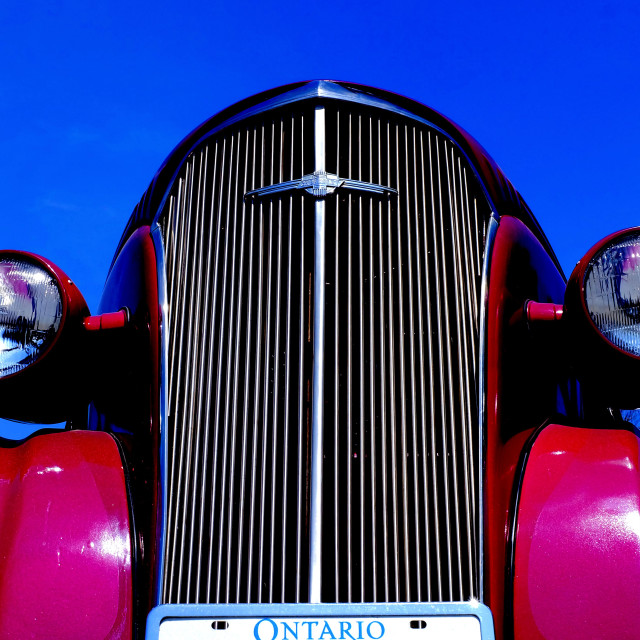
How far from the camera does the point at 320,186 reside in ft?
8.04

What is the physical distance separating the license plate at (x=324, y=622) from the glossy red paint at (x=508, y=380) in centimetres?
10

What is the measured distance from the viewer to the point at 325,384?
218cm

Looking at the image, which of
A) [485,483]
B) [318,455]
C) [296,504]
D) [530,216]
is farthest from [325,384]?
[530,216]

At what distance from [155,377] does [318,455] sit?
63cm

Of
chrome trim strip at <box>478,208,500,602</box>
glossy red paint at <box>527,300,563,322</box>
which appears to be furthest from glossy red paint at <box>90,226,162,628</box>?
glossy red paint at <box>527,300,563,322</box>

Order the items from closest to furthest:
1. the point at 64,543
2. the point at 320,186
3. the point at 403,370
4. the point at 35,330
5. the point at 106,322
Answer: the point at 64,543 < the point at 403,370 < the point at 35,330 < the point at 320,186 < the point at 106,322

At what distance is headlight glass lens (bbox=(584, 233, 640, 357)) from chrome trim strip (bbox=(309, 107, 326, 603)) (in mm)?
769

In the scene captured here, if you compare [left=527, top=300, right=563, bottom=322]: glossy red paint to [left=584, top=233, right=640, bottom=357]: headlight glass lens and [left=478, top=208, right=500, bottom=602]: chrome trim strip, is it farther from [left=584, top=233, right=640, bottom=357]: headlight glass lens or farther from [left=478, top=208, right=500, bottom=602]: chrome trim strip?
[left=584, top=233, right=640, bottom=357]: headlight glass lens

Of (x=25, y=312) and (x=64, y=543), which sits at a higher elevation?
(x=25, y=312)

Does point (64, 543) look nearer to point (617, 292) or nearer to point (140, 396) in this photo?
point (140, 396)

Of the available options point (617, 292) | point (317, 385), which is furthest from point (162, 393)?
point (617, 292)

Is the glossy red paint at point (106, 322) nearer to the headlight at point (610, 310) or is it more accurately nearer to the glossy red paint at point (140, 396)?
the glossy red paint at point (140, 396)

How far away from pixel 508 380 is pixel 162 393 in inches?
42.2

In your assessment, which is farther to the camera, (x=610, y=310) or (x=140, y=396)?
(x=140, y=396)
